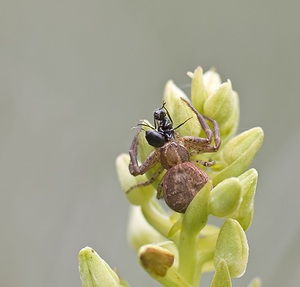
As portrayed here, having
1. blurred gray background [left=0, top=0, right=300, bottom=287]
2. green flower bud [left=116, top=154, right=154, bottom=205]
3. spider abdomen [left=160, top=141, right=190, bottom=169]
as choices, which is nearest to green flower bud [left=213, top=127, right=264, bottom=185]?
spider abdomen [left=160, top=141, right=190, bottom=169]

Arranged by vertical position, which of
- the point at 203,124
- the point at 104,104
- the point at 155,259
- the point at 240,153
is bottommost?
the point at 155,259

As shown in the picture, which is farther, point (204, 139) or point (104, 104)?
point (104, 104)

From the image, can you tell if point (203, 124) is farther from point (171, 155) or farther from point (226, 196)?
point (226, 196)

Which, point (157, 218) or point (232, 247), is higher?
point (157, 218)

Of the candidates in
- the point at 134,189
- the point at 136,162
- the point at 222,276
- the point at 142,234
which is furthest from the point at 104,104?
the point at 222,276

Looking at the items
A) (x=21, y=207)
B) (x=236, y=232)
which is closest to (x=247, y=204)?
(x=236, y=232)

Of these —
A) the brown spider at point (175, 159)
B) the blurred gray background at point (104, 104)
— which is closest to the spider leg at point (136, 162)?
the brown spider at point (175, 159)
